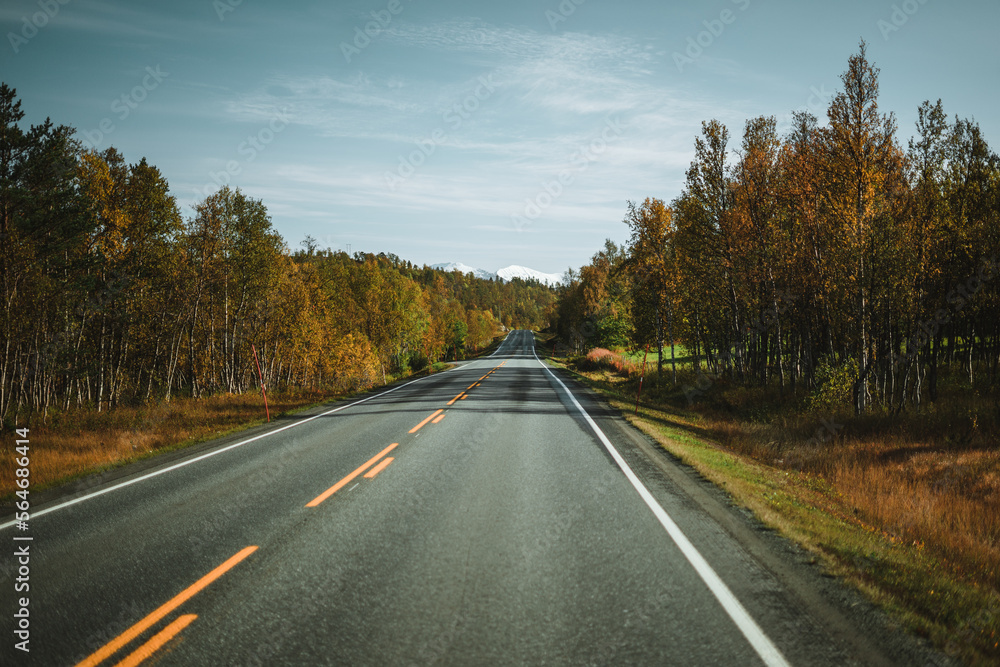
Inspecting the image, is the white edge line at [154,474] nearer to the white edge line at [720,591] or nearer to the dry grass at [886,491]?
the white edge line at [720,591]

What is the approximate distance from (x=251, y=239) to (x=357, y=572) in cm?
2863

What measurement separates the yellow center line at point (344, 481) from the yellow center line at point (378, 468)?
0.15 meters

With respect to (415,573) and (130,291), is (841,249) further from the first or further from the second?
(130,291)

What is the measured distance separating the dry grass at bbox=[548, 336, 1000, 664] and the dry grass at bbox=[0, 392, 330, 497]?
10697mm

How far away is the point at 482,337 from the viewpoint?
116562 millimetres

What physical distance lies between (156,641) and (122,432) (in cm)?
1263

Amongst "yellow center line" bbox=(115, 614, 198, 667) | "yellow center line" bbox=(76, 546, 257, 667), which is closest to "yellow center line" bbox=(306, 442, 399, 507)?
"yellow center line" bbox=(76, 546, 257, 667)

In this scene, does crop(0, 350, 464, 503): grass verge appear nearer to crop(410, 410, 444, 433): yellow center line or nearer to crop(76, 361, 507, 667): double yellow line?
crop(410, 410, 444, 433): yellow center line

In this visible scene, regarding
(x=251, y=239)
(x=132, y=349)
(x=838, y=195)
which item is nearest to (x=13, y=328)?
(x=132, y=349)

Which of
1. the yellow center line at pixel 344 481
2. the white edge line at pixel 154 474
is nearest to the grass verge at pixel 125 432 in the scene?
the white edge line at pixel 154 474

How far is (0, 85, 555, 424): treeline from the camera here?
18469mm

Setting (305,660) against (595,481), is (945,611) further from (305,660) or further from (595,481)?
(305,660)

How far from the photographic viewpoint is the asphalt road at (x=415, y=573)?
3.14 m

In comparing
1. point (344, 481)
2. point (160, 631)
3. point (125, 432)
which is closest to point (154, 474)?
point (344, 481)
